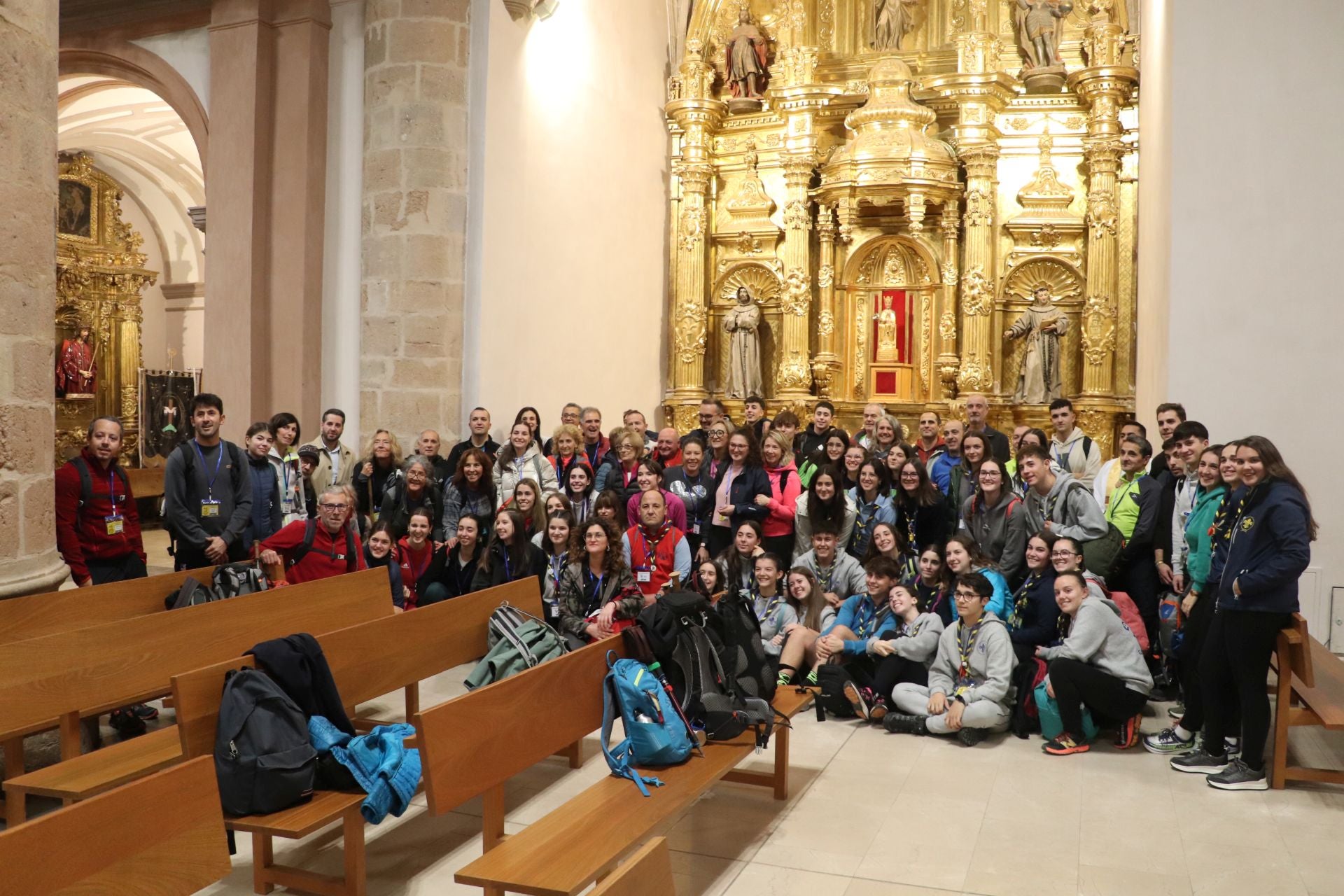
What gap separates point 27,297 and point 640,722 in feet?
11.7

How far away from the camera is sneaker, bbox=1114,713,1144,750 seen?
6.12m

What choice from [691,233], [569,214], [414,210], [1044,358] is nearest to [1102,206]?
[1044,358]

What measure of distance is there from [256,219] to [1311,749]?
942cm

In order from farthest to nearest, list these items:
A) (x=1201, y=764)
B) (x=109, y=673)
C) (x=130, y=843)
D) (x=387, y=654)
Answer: (x=1201, y=764), (x=387, y=654), (x=109, y=673), (x=130, y=843)

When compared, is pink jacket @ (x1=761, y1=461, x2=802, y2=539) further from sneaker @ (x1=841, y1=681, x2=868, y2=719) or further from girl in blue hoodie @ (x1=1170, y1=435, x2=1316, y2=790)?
girl in blue hoodie @ (x1=1170, y1=435, x2=1316, y2=790)

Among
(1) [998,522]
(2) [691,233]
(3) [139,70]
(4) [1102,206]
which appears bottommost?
(1) [998,522]

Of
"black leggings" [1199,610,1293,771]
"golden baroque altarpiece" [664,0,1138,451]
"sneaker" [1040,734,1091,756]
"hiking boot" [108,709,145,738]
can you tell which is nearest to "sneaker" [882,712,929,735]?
"sneaker" [1040,734,1091,756]

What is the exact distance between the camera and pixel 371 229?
10.8 m

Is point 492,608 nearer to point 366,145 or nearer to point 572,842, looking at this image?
point 572,842

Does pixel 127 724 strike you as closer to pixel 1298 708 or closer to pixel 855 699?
pixel 855 699

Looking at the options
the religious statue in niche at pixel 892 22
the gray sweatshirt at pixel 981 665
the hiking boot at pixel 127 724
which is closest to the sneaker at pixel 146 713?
the hiking boot at pixel 127 724

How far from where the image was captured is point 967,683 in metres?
6.39

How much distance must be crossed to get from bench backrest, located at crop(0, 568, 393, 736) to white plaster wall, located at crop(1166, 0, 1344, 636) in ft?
20.0

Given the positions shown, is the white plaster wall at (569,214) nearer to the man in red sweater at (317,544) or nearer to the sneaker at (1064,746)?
the man in red sweater at (317,544)
